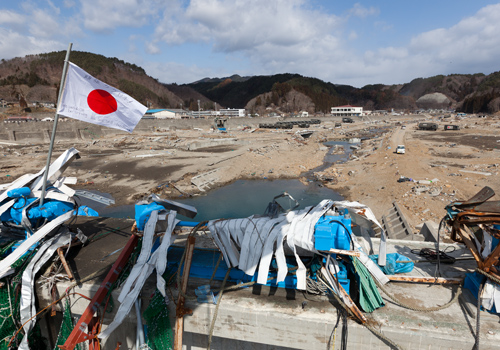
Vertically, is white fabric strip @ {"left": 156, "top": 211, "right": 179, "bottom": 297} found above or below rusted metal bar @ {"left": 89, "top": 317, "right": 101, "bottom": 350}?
above

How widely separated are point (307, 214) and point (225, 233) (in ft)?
5.13

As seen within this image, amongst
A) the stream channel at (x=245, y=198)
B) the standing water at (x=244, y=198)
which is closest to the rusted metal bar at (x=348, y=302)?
the stream channel at (x=245, y=198)

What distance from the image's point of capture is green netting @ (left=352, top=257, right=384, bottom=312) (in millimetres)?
4195

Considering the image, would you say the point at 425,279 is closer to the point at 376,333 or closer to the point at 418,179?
the point at 376,333

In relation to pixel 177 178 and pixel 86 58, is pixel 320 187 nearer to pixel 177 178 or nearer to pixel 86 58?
pixel 177 178

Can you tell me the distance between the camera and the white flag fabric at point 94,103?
5109 mm

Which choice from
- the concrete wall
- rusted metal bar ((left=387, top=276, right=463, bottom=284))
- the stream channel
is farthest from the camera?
the concrete wall

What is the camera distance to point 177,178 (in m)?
21.8

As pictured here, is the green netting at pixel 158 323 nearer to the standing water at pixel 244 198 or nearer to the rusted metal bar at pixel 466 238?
the rusted metal bar at pixel 466 238

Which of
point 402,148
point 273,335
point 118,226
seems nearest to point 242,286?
point 273,335

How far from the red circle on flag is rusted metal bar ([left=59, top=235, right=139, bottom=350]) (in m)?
2.67

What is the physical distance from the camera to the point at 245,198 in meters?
19.1

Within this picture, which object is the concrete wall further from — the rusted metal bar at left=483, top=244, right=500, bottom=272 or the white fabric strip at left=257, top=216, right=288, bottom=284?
the rusted metal bar at left=483, top=244, right=500, bottom=272

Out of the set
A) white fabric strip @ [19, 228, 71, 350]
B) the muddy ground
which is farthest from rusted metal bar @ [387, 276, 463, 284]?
the muddy ground
